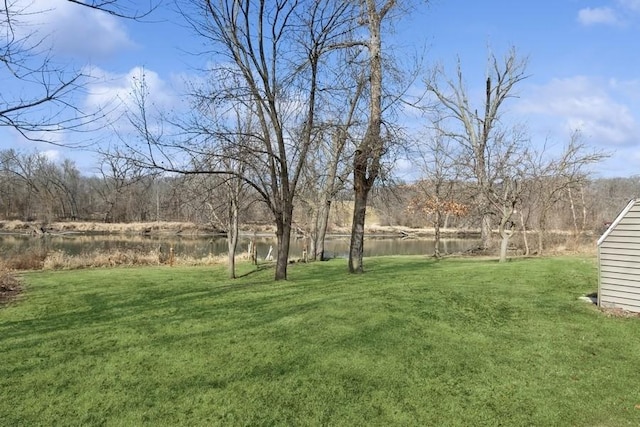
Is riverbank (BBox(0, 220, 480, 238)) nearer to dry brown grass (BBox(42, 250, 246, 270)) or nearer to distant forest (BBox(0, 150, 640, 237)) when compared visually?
distant forest (BBox(0, 150, 640, 237))

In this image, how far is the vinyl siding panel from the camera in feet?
25.2

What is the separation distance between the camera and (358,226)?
1259 cm

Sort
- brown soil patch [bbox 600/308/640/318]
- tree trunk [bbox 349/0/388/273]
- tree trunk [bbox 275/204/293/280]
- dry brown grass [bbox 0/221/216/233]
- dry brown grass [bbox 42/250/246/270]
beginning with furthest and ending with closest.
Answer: dry brown grass [bbox 0/221/216/233], dry brown grass [bbox 42/250/246/270], tree trunk [bbox 349/0/388/273], tree trunk [bbox 275/204/293/280], brown soil patch [bbox 600/308/640/318]

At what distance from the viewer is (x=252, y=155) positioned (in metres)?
11.0

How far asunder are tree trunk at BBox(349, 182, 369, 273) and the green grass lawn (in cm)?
382

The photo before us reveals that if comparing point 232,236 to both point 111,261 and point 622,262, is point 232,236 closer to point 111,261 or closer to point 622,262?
point 111,261

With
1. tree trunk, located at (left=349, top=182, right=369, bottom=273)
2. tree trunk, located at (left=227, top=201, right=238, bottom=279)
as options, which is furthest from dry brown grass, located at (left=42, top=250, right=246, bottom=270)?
tree trunk, located at (left=349, top=182, right=369, bottom=273)

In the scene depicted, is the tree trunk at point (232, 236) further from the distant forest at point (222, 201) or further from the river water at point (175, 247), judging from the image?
the river water at point (175, 247)

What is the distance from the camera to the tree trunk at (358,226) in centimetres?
1240

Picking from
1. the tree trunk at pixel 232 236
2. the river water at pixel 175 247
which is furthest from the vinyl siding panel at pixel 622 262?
the river water at pixel 175 247

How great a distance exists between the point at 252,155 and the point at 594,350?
7.77 meters

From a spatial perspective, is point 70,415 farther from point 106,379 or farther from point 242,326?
point 242,326

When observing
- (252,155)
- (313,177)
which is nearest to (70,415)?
(252,155)

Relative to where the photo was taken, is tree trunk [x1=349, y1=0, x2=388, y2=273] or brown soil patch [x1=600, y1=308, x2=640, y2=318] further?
tree trunk [x1=349, y1=0, x2=388, y2=273]
